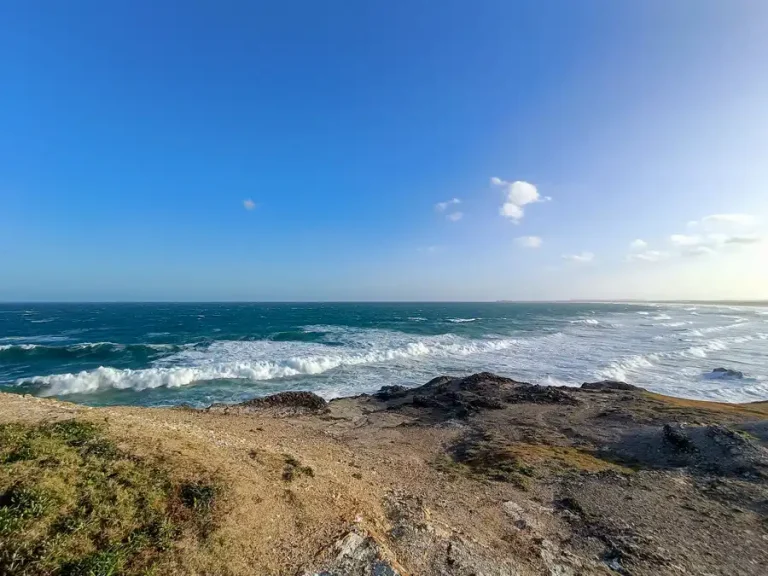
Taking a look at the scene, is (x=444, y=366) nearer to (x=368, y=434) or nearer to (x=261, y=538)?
(x=368, y=434)

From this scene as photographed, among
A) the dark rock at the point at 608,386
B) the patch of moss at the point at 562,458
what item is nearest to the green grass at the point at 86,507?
the patch of moss at the point at 562,458

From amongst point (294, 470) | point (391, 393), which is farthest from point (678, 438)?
point (391, 393)

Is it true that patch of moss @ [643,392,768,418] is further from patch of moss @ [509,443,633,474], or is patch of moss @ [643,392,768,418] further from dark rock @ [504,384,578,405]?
patch of moss @ [509,443,633,474]

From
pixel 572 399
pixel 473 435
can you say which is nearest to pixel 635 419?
pixel 572 399

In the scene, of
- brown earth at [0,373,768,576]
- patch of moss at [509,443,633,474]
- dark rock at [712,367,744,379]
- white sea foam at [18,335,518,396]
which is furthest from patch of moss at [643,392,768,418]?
white sea foam at [18,335,518,396]

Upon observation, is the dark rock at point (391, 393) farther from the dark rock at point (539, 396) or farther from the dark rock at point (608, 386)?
the dark rock at point (608, 386)

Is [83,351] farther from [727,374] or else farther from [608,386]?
[727,374]
